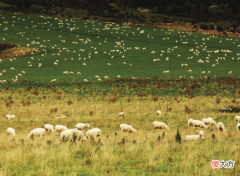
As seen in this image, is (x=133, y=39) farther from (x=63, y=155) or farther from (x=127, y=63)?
(x=63, y=155)

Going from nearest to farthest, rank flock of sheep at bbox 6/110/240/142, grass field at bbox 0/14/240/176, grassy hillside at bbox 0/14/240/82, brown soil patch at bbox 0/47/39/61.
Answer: grass field at bbox 0/14/240/176 → flock of sheep at bbox 6/110/240/142 → grassy hillside at bbox 0/14/240/82 → brown soil patch at bbox 0/47/39/61

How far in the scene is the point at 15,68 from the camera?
57.3 m

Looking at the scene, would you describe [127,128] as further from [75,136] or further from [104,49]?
[104,49]

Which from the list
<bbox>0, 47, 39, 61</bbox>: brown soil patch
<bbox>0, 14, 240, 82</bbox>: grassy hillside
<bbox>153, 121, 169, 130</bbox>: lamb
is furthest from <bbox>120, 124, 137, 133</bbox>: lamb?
<bbox>0, 47, 39, 61</bbox>: brown soil patch

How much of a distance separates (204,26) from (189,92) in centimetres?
6268

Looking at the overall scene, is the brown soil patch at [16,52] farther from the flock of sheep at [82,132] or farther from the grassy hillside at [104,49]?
the flock of sheep at [82,132]

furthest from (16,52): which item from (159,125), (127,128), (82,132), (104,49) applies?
(82,132)

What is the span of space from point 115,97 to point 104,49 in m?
33.3

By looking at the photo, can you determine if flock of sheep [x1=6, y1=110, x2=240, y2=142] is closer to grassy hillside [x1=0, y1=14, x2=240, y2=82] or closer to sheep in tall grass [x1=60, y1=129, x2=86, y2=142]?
sheep in tall grass [x1=60, y1=129, x2=86, y2=142]

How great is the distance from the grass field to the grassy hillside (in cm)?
18

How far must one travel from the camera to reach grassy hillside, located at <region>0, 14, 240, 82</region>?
2165 inches

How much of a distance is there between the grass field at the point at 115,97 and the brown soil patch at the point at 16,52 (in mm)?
2356

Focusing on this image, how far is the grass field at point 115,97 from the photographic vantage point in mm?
11008

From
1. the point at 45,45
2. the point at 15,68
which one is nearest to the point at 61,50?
the point at 45,45
